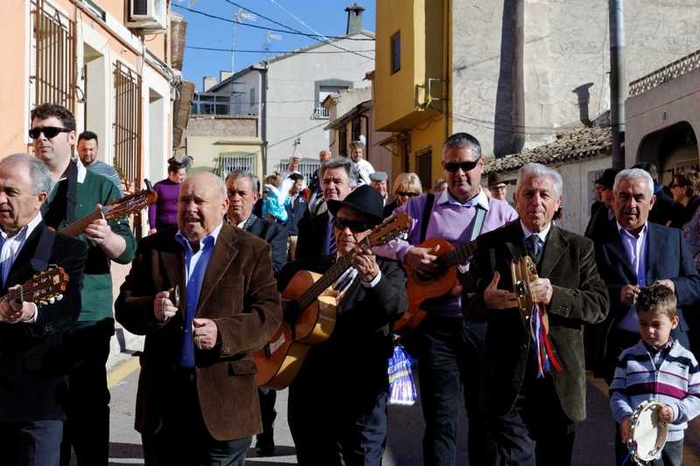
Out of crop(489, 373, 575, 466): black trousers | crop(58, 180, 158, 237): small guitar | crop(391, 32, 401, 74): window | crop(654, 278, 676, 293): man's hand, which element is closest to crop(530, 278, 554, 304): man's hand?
crop(489, 373, 575, 466): black trousers

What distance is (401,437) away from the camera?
7172 millimetres

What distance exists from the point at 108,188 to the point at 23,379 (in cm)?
158

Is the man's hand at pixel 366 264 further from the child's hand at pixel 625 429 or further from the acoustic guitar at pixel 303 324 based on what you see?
the child's hand at pixel 625 429

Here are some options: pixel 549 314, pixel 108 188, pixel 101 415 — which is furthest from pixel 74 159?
pixel 549 314

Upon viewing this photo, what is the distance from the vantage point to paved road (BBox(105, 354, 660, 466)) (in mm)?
6516

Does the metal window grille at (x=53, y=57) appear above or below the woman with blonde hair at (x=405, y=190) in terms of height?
above

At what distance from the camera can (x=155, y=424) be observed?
4.25m

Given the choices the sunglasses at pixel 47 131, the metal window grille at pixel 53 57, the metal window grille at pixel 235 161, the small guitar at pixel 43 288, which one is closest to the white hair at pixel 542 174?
the small guitar at pixel 43 288

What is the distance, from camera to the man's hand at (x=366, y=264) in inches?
184

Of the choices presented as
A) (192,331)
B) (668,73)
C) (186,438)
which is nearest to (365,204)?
(192,331)

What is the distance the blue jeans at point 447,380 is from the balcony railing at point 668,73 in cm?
1245

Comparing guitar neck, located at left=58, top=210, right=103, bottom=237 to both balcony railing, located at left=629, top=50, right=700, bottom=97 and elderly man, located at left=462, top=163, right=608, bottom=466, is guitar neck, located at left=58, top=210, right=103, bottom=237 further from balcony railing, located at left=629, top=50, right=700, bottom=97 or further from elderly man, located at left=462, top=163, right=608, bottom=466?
balcony railing, located at left=629, top=50, right=700, bottom=97

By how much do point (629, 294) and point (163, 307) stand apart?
8.66 ft

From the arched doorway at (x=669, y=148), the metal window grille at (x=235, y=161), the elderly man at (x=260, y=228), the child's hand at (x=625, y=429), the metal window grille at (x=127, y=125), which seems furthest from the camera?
the metal window grille at (x=235, y=161)
